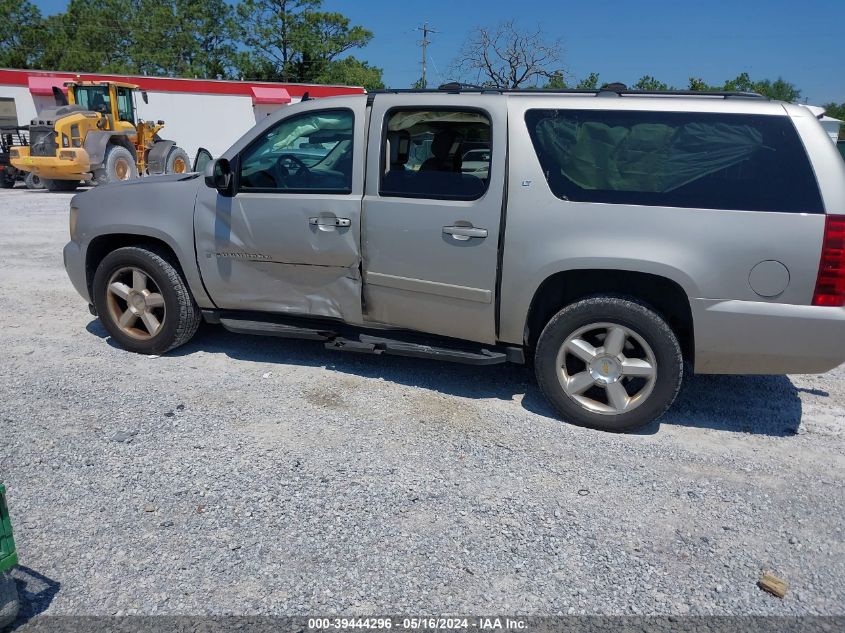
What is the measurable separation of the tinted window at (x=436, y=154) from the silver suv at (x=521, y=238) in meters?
0.02

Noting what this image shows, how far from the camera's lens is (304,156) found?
466cm

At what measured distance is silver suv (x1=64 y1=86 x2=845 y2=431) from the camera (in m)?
3.63

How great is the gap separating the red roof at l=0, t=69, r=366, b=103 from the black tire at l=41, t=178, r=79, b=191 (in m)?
7.63

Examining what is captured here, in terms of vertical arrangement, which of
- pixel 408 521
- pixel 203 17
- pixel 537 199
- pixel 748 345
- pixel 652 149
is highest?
pixel 203 17

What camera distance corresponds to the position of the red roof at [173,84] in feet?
87.4

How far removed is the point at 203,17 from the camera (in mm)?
57250

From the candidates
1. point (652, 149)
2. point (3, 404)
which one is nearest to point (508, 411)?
point (652, 149)

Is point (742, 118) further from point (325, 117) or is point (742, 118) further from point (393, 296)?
point (325, 117)

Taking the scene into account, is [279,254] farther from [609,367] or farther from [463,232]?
[609,367]

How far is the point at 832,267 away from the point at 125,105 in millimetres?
20693

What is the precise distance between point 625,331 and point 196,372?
304 centimetres

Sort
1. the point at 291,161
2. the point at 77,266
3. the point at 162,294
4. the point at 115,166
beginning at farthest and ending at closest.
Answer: the point at 115,166, the point at 77,266, the point at 162,294, the point at 291,161

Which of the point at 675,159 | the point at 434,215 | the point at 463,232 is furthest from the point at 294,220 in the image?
the point at 675,159

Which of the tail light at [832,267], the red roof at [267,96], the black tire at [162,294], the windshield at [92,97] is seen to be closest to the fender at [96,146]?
the windshield at [92,97]
